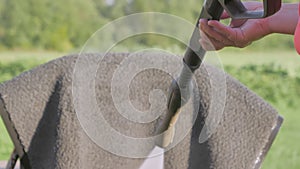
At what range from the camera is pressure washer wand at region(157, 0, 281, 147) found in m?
0.58

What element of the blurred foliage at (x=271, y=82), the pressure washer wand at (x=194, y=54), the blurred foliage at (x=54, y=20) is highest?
the pressure washer wand at (x=194, y=54)

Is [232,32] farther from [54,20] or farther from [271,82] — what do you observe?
[271,82]

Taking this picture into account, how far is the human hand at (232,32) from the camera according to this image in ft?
2.24

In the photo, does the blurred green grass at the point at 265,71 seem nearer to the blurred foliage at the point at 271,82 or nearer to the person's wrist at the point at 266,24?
the blurred foliage at the point at 271,82

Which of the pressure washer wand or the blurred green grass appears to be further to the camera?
the blurred green grass

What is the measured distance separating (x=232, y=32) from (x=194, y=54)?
0.30 ft

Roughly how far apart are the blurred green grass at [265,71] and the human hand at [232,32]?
2729 millimetres

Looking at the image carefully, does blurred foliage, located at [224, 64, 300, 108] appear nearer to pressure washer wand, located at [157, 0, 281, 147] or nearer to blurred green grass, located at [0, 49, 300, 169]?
blurred green grass, located at [0, 49, 300, 169]

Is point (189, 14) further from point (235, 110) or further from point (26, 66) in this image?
point (235, 110)

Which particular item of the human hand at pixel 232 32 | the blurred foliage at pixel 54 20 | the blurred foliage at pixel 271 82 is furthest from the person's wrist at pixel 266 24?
the blurred foliage at pixel 271 82

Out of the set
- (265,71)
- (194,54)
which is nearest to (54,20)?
(265,71)

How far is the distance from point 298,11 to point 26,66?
3.27 m

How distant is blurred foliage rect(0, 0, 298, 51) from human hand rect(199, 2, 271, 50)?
3090mm

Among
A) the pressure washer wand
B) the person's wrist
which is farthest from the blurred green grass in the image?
the person's wrist
